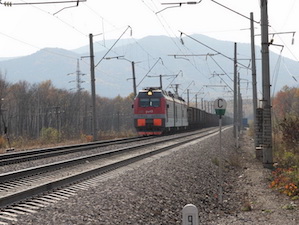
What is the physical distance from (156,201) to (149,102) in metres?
29.7

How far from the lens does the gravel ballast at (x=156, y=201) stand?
7691 mm

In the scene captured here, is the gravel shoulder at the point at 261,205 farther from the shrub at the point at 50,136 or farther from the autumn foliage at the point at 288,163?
the shrub at the point at 50,136

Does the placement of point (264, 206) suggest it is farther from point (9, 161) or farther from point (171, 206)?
point (9, 161)

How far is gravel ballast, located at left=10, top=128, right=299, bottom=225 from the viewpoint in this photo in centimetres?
769

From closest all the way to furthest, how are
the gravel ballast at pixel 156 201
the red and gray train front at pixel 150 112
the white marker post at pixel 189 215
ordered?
the white marker post at pixel 189 215
the gravel ballast at pixel 156 201
the red and gray train front at pixel 150 112

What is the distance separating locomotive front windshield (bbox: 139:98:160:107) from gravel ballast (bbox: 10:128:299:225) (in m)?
22.9

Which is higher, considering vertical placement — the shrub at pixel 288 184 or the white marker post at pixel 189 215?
the white marker post at pixel 189 215

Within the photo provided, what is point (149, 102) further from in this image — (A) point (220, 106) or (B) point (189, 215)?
(B) point (189, 215)

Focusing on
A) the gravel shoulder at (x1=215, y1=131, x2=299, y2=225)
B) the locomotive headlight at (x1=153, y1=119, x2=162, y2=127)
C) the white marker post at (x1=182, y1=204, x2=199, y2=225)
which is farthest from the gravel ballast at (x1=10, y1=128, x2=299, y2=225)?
the locomotive headlight at (x1=153, y1=119, x2=162, y2=127)

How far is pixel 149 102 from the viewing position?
3925 cm

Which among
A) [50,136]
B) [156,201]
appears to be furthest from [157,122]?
[156,201]

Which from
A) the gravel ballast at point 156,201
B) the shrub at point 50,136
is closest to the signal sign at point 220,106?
→ the gravel ballast at point 156,201

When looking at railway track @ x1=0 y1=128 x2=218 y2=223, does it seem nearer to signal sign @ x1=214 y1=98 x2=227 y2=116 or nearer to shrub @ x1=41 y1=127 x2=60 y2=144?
signal sign @ x1=214 y1=98 x2=227 y2=116

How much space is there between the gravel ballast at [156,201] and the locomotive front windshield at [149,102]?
75.0ft
